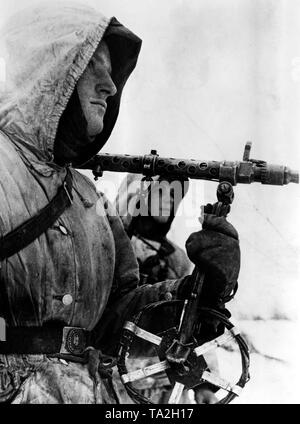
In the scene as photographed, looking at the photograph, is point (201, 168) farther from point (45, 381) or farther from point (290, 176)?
point (45, 381)

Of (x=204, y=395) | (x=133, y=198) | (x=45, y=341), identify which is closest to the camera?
(x=45, y=341)

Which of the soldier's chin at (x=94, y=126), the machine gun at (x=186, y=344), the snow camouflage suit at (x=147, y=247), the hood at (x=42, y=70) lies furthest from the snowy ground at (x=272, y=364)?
the hood at (x=42, y=70)

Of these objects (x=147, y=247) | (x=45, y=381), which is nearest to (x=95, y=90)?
(x=45, y=381)

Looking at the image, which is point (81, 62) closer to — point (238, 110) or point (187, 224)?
point (238, 110)

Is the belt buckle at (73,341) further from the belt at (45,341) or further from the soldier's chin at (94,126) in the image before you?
the soldier's chin at (94,126)

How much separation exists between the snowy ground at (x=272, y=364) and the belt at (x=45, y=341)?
87 cm

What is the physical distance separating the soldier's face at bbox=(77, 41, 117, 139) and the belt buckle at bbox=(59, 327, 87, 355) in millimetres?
1033

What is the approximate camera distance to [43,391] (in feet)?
16.4

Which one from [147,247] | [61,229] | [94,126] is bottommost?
[147,247]

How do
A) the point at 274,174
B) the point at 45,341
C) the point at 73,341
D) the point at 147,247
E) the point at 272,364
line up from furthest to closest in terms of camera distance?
the point at 147,247 → the point at 272,364 → the point at 274,174 → the point at 73,341 → the point at 45,341

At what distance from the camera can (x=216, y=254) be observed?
5.15 m

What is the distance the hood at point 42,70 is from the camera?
515 centimetres

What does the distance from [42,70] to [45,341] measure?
4.42 ft
